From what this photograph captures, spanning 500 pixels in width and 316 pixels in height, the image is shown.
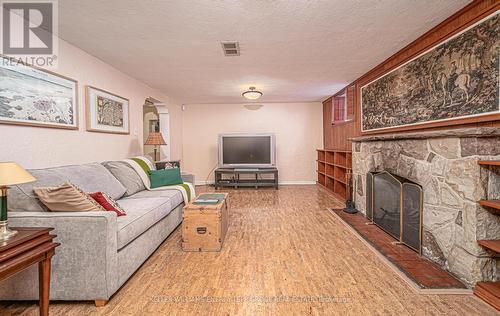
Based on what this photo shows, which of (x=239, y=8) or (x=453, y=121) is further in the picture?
(x=453, y=121)

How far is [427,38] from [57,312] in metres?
3.99

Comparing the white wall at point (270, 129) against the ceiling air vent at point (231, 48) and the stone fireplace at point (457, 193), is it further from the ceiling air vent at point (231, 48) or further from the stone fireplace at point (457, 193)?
the stone fireplace at point (457, 193)

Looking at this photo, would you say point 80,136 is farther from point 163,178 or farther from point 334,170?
point 334,170

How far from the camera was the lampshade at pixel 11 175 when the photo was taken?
1479 mm

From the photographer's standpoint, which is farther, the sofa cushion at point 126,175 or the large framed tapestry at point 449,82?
the sofa cushion at point 126,175

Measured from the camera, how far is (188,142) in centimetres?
717

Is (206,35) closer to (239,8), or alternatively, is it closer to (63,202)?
(239,8)

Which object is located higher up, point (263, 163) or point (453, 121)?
point (453, 121)

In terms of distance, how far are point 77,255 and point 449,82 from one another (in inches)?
132

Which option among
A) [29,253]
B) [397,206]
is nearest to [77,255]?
[29,253]

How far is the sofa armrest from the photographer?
5.86 feet

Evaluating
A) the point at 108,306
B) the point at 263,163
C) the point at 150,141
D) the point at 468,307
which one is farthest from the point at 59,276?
the point at 263,163

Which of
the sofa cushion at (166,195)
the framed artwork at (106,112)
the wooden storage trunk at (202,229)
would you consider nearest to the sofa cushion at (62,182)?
the sofa cushion at (166,195)

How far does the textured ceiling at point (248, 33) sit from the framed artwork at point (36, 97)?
0.52m
